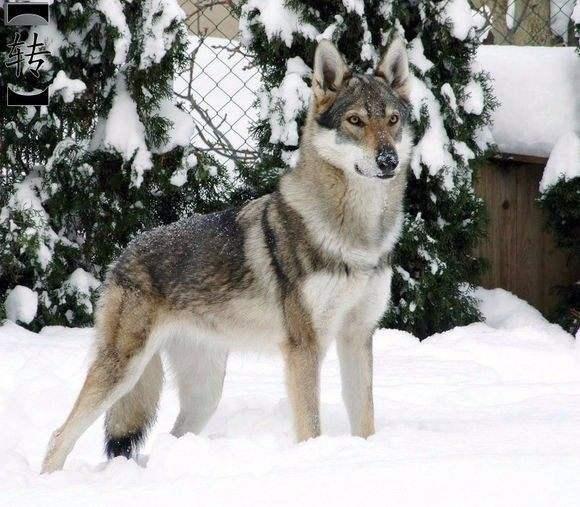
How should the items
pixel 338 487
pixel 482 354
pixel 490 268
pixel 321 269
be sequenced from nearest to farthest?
pixel 338 487 → pixel 321 269 → pixel 482 354 → pixel 490 268

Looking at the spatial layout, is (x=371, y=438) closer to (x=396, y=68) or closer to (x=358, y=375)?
(x=358, y=375)

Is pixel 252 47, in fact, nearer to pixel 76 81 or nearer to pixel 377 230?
pixel 76 81

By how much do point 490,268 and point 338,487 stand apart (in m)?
3.65

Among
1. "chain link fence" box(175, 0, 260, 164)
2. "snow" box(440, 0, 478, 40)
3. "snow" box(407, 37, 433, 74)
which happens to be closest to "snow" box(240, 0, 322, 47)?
"snow" box(407, 37, 433, 74)

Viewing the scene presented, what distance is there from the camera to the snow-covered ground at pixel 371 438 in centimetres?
287

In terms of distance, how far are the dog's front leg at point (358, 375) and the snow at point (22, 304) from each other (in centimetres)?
223

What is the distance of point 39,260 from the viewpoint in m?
5.59

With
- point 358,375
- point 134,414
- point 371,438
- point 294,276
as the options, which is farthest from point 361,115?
point 134,414

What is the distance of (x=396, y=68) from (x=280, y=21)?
1677 millimetres

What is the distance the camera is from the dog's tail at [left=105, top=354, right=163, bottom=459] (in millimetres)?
4133

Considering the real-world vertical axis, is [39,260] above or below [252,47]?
below

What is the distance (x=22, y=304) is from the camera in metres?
5.60

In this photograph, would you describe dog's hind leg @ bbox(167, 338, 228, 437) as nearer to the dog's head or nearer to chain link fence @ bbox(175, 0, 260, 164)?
the dog's head

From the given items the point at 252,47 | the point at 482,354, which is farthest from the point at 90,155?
the point at 482,354
